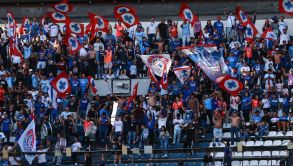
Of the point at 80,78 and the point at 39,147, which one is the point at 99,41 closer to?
the point at 80,78

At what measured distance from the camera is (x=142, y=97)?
62.7 metres

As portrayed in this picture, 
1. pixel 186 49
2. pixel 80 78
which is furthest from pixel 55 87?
pixel 186 49

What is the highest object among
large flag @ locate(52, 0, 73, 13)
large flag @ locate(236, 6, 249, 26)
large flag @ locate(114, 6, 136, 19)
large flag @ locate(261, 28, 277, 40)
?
large flag @ locate(52, 0, 73, 13)

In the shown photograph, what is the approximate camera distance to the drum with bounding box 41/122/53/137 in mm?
60938

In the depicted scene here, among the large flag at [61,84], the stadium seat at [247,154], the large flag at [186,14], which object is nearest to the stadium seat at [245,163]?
the stadium seat at [247,154]

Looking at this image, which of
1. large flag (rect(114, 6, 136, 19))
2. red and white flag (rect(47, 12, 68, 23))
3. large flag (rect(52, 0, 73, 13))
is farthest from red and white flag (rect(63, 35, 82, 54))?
large flag (rect(114, 6, 136, 19))

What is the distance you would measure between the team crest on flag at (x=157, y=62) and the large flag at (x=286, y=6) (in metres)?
5.85

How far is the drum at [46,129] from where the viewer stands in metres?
60.9

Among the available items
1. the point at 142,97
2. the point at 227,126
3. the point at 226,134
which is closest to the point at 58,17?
the point at 142,97

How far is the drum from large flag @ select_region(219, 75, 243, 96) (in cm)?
741

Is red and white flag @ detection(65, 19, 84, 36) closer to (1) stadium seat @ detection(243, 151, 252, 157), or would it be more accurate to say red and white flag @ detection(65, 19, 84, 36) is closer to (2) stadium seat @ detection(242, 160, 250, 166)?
(1) stadium seat @ detection(243, 151, 252, 157)

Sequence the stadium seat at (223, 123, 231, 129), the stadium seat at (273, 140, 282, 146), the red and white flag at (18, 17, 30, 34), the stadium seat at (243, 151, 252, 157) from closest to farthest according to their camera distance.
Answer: the stadium seat at (243, 151, 252, 157), the stadium seat at (273, 140, 282, 146), the stadium seat at (223, 123, 231, 129), the red and white flag at (18, 17, 30, 34)

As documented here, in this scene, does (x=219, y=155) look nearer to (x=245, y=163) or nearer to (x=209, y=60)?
(x=245, y=163)

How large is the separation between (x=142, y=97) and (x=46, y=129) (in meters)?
4.56
